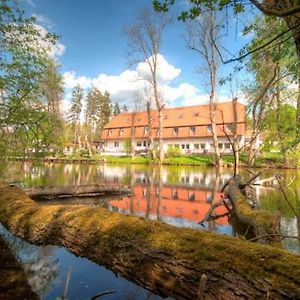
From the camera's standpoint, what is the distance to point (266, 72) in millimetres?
19875

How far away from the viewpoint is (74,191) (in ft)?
44.4

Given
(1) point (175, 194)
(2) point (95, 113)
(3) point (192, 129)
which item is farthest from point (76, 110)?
(1) point (175, 194)

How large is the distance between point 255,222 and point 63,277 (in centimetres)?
396

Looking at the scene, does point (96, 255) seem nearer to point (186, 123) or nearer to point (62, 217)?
point (62, 217)

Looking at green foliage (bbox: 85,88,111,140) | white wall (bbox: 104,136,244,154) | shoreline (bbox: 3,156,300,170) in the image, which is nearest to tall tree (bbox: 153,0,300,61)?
shoreline (bbox: 3,156,300,170)

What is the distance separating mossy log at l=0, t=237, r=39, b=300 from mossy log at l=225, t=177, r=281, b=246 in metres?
3.22

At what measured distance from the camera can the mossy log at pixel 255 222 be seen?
560cm

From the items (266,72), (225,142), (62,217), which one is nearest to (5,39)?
(62,217)

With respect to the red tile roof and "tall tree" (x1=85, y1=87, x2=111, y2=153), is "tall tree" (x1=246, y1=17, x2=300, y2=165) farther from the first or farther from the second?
"tall tree" (x1=85, y1=87, x2=111, y2=153)

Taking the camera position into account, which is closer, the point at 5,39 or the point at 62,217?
the point at 62,217

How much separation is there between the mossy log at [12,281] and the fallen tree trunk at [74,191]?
687 centimetres

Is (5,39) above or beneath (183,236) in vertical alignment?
above

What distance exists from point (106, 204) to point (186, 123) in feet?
143

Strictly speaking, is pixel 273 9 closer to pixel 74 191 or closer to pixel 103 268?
pixel 103 268
